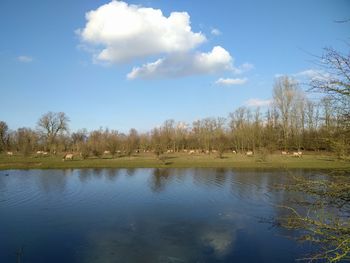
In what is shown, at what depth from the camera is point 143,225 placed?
13297 mm

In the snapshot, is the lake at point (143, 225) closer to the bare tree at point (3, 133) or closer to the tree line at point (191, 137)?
the tree line at point (191, 137)

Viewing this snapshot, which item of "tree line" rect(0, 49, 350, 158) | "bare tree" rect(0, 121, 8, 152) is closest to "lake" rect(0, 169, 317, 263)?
"tree line" rect(0, 49, 350, 158)

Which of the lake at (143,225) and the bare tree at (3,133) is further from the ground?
the bare tree at (3,133)

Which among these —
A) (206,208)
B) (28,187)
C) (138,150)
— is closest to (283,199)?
(206,208)

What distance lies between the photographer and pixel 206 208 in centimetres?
1662

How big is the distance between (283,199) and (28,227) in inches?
547

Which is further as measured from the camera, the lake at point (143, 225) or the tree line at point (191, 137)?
the tree line at point (191, 137)

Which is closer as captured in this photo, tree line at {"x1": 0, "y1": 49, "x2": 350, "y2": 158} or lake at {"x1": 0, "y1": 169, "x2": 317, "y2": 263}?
lake at {"x1": 0, "y1": 169, "x2": 317, "y2": 263}

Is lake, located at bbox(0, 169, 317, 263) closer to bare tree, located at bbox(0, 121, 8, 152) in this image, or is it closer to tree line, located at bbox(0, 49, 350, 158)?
tree line, located at bbox(0, 49, 350, 158)

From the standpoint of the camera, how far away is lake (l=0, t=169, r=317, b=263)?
1020cm

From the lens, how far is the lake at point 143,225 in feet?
33.4

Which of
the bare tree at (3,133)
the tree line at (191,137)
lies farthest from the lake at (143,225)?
the bare tree at (3,133)

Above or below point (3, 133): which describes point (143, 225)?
below

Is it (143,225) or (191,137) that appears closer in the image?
(143,225)
